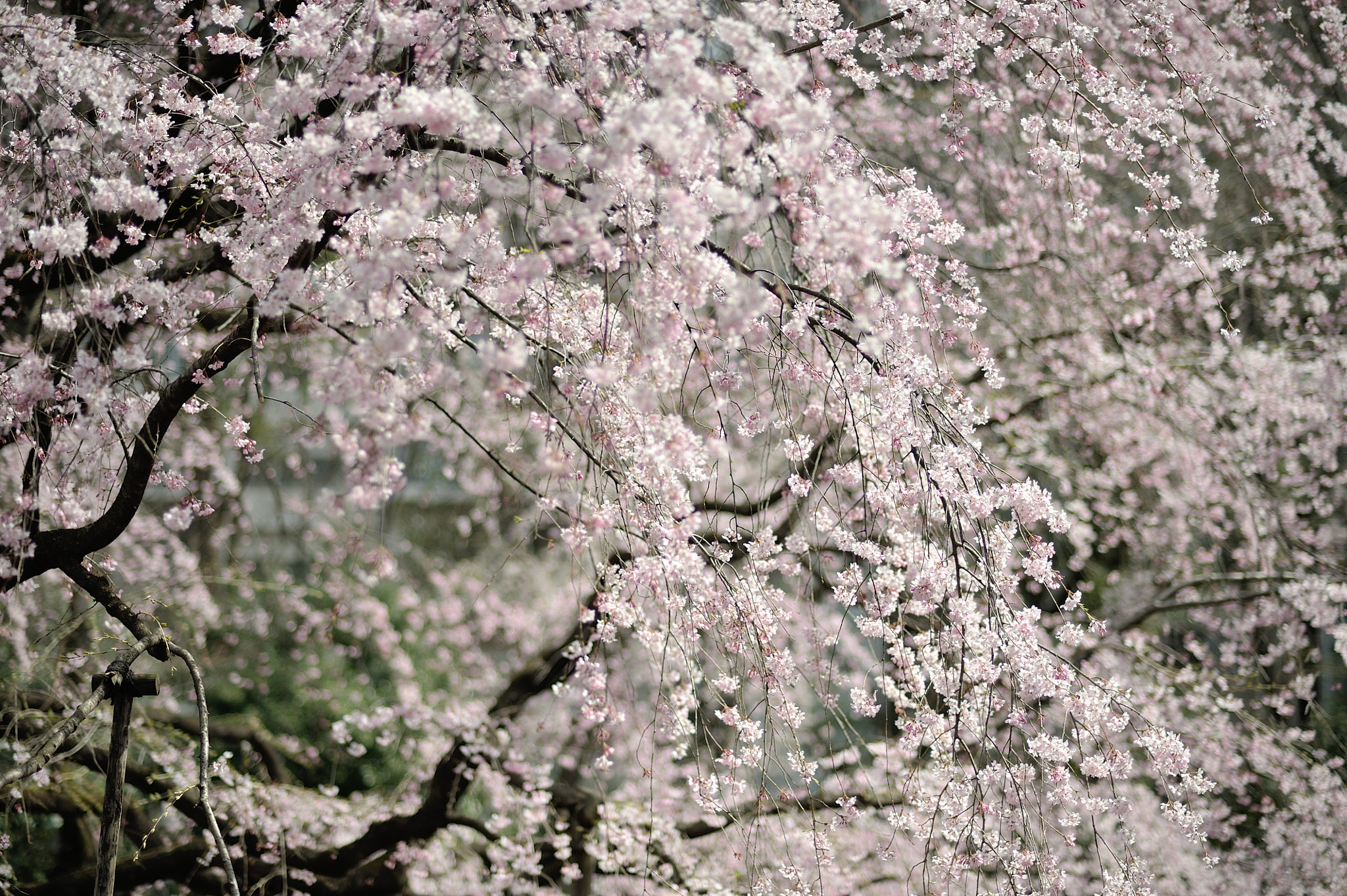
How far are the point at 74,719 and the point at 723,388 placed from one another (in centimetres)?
160

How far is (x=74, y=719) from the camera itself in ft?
6.36

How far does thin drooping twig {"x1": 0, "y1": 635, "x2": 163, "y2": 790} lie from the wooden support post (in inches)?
0.8

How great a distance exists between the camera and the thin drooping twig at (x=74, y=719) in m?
1.77

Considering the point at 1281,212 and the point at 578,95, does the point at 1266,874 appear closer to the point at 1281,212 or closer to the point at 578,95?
the point at 1281,212

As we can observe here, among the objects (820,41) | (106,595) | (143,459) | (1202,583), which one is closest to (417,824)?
(106,595)

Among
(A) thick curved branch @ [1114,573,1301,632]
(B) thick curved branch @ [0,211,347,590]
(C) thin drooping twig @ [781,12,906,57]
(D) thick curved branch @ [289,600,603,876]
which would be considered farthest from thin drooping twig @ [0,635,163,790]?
(A) thick curved branch @ [1114,573,1301,632]

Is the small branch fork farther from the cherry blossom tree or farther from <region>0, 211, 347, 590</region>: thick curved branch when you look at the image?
<region>0, 211, 347, 590</region>: thick curved branch

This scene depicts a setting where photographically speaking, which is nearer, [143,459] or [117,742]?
[117,742]

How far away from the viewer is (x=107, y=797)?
75.8 inches

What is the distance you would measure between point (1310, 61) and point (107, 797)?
651cm

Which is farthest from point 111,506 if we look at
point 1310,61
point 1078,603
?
point 1310,61

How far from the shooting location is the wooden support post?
1883mm

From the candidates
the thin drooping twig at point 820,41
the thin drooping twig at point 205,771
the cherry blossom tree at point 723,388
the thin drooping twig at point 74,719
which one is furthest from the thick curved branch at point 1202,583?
the thin drooping twig at point 74,719

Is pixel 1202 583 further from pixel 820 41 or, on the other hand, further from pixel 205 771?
pixel 205 771
